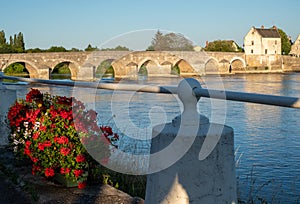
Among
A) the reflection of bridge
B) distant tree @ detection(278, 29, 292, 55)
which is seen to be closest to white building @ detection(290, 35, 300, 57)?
distant tree @ detection(278, 29, 292, 55)

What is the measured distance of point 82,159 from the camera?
2674mm

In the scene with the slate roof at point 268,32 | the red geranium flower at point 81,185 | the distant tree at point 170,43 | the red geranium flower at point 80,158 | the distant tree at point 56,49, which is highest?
the slate roof at point 268,32

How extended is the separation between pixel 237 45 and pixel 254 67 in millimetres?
23103

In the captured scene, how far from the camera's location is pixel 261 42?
192 feet

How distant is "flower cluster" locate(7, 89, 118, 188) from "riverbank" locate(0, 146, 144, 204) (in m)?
0.08

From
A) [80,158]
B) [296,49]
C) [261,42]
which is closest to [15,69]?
[261,42]

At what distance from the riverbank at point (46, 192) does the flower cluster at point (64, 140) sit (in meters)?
0.08

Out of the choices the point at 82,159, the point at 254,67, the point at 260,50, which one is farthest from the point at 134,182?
the point at 260,50

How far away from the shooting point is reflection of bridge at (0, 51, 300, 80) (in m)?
1.88

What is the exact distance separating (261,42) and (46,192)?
59.4 m

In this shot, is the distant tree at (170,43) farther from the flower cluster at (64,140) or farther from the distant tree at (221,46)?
the distant tree at (221,46)

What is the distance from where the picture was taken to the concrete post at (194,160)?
1.30m

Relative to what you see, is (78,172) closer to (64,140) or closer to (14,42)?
(64,140)

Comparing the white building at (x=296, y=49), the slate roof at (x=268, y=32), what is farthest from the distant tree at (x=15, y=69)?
the white building at (x=296, y=49)
